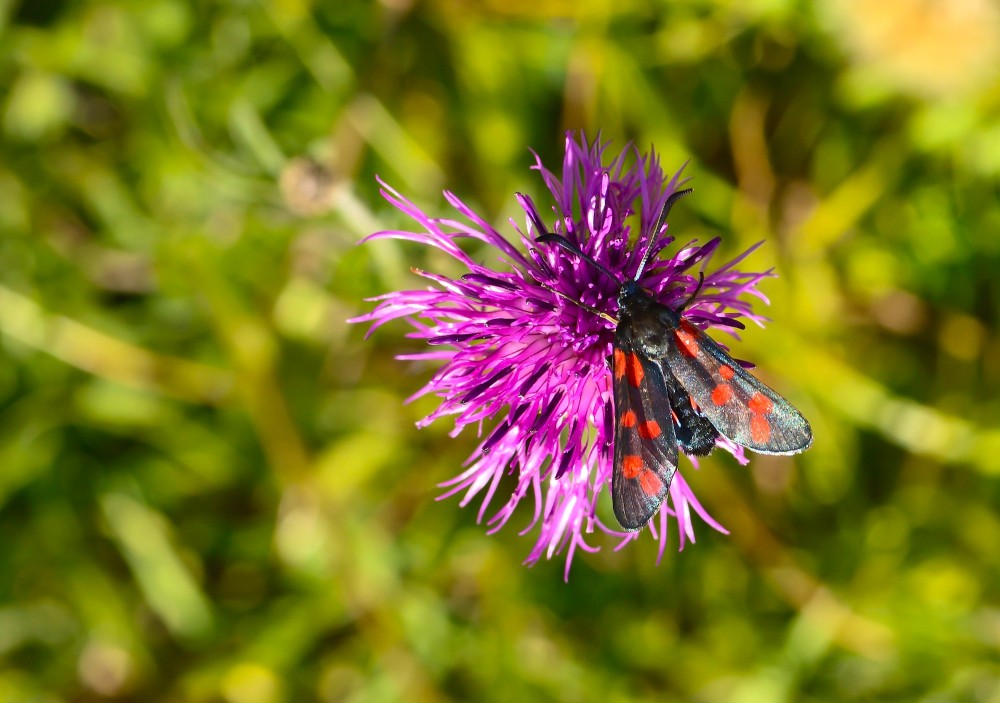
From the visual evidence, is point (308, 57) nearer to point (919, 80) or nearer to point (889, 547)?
point (919, 80)

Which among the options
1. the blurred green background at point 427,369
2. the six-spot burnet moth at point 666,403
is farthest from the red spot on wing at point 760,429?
the blurred green background at point 427,369

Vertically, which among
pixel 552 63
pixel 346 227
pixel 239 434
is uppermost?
pixel 552 63

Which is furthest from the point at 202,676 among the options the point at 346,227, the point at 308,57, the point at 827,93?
the point at 827,93

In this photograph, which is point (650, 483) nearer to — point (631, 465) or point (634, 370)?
point (631, 465)

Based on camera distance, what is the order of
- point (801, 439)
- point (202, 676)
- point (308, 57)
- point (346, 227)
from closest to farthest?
point (801, 439) < point (346, 227) < point (308, 57) < point (202, 676)

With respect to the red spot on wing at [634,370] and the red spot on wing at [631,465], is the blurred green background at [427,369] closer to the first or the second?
the red spot on wing at [634,370]

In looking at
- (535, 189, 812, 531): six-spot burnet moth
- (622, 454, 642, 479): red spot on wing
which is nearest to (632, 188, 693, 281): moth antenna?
(535, 189, 812, 531): six-spot burnet moth

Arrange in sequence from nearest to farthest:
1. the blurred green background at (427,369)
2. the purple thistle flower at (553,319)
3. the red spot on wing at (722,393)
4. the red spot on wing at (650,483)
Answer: the red spot on wing at (650,483), the red spot on wing at (722,393), the purple thistle flower at (553,319), the blurred green background at (427,369)
